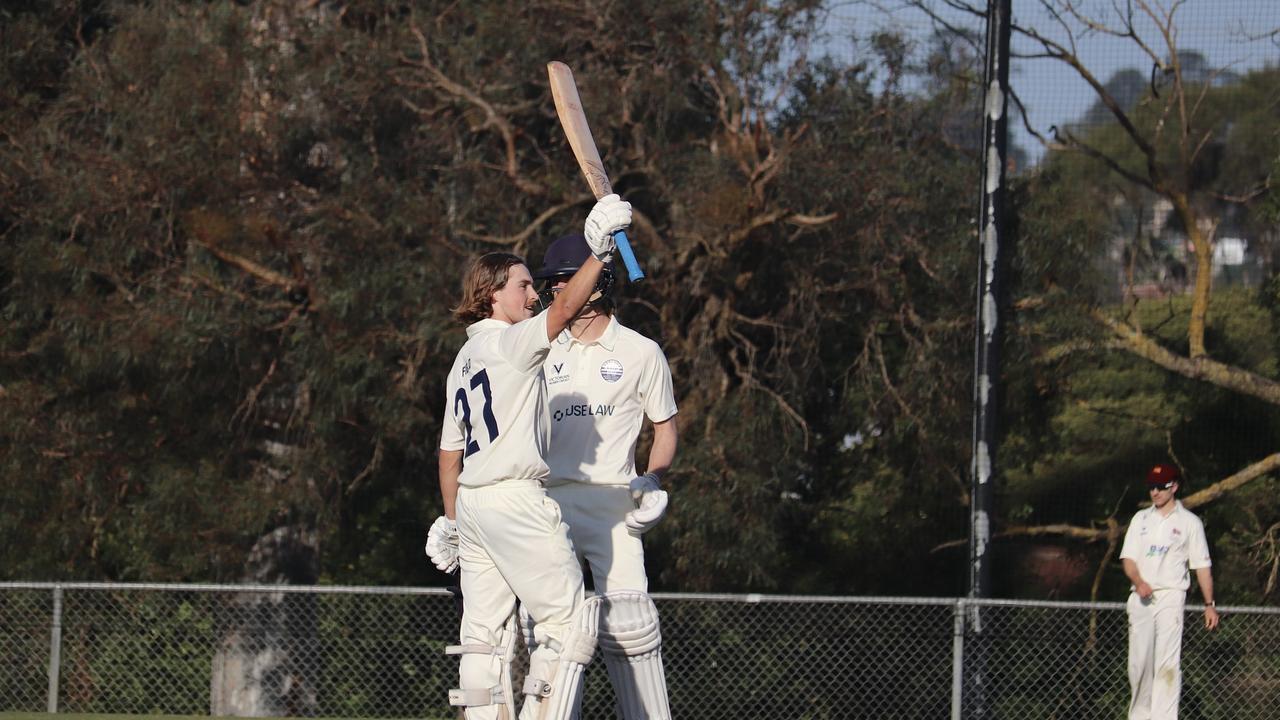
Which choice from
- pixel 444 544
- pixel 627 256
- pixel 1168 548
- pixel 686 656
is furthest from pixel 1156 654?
pixel 627 256

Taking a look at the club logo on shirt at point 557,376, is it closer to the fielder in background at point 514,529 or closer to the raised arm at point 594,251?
the fielder in background at point 514,529

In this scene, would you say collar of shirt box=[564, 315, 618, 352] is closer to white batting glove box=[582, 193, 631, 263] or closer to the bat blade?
the bat blade

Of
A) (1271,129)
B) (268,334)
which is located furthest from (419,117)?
(1271,129)

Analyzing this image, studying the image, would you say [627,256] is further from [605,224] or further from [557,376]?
[557,376]

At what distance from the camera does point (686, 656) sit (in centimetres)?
1005

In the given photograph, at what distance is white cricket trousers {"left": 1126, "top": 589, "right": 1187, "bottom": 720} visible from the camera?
8602 millimetres

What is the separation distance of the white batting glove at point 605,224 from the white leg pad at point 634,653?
1.48 metres

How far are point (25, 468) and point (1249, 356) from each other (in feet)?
30.8

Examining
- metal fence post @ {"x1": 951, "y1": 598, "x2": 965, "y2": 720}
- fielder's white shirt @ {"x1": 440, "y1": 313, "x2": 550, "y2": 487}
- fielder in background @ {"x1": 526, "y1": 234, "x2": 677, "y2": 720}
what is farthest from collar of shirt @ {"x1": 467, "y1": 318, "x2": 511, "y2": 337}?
metal fence post @ {"x1": 951, "y1": 598, "x2": 965, "y2": 720}

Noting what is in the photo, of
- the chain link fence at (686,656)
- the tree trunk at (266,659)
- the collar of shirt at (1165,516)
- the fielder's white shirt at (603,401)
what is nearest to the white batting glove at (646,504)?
the fielder's white shirt at (603,401)

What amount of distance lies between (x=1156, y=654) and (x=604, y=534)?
4634mm

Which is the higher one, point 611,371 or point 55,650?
point 611,371

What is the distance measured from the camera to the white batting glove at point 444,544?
209 inches

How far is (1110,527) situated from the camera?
11.3 metres
